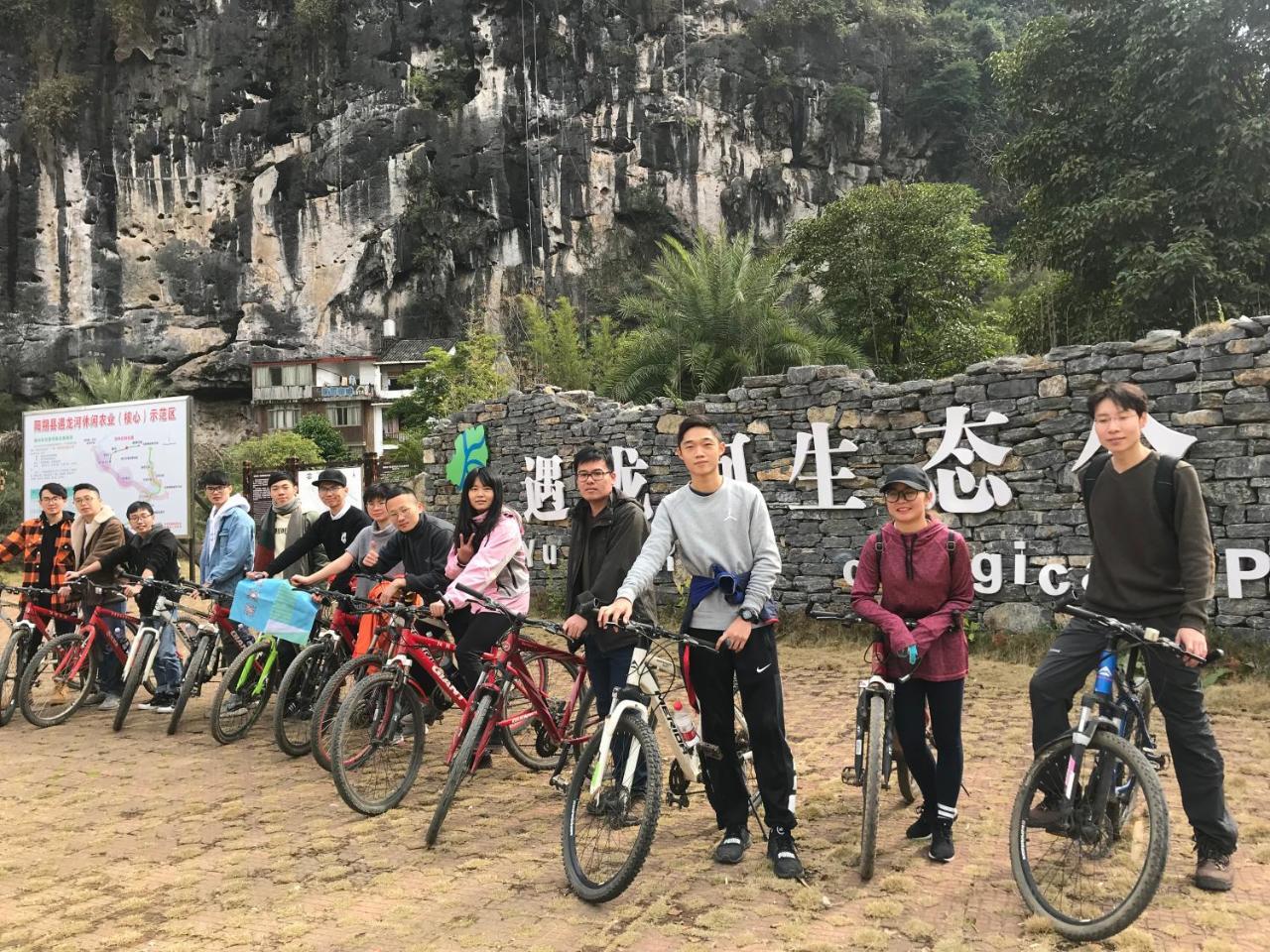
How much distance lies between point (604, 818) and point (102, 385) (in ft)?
112

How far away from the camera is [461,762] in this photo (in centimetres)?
372

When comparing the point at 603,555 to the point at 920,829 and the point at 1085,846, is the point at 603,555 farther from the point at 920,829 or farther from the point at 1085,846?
the point at 1085,846

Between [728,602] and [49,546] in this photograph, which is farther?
[49,546]

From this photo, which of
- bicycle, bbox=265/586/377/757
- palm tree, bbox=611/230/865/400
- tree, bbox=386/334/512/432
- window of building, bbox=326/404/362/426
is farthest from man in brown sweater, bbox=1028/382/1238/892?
window of building, bbox=326/404/362/426

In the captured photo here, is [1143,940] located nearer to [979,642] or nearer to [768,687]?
[768,687]

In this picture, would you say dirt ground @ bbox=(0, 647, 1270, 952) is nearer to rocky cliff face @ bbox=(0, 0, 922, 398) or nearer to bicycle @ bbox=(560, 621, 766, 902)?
bicycle @ bbox=(560, 621, 766, 902)

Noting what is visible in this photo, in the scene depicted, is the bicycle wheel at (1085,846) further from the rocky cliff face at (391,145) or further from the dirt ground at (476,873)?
the rocky cliff face at (391,145)

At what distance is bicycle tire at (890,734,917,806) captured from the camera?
3.85 meters

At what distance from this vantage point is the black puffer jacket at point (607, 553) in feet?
12.7

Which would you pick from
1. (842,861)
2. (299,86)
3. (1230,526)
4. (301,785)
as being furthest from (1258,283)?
(299,86)

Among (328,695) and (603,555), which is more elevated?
(603,555)

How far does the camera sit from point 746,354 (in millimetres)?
14469

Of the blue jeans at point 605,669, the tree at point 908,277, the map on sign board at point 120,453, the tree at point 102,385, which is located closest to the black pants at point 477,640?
the blue jeans at point 605,669

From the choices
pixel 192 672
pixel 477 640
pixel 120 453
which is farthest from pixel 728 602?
pixel 120 453
